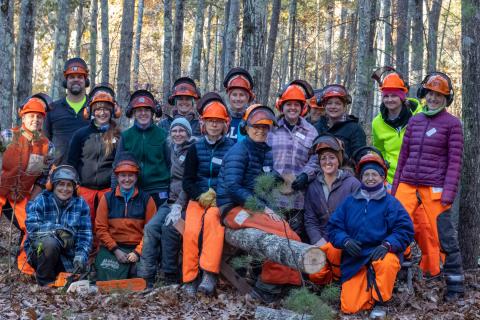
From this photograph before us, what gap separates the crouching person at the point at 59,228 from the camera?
780cm

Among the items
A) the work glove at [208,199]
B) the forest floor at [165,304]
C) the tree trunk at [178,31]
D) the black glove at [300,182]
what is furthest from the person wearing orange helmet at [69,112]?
the tree trunk at [178,31]

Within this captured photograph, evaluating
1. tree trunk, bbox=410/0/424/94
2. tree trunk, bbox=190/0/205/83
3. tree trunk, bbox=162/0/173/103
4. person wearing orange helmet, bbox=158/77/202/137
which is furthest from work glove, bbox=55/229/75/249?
tree trunk, bbox=190/0/205/83

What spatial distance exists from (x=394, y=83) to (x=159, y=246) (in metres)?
3.75

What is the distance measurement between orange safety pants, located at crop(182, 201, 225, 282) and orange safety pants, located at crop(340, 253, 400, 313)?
1.54m

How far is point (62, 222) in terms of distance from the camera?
795 centimetres

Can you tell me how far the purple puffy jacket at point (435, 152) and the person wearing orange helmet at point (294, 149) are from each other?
47.0 inches

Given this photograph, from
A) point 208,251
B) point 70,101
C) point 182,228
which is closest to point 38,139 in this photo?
point 70,101

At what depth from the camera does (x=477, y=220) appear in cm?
818

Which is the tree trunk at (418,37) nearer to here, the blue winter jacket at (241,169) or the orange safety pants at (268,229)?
the blue winter jacket at (241,169)

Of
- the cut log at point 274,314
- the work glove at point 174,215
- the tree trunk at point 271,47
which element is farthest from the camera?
the tree trunk at point 271,47

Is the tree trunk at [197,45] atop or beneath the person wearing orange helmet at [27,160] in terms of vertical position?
atop

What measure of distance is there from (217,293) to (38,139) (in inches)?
127

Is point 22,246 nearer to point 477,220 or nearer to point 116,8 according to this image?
point 477,220

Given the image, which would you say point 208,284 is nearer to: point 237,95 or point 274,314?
point 274,314
